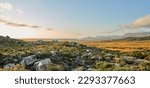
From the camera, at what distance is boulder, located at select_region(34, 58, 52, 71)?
77.0 feet

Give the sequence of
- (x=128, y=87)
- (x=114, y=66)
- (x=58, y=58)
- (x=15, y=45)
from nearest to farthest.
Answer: (x=128, y=87) → (x=114, y=66) → (x=58, y=58) → (x=15, y=45)

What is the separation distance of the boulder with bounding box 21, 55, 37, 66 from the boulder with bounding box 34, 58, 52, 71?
462mm

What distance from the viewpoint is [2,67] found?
80.3 feet

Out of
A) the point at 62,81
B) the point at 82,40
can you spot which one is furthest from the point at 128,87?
the point at 82,40

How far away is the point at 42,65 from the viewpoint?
23.7m

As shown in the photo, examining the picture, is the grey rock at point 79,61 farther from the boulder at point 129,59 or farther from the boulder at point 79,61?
the boulder at point 129,59

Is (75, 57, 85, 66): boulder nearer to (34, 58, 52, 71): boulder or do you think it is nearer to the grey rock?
the grey rock

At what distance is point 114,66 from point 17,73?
4961mm

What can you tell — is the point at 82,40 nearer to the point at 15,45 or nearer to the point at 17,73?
the point at 15,45

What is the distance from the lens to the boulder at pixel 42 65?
23484 millimetres

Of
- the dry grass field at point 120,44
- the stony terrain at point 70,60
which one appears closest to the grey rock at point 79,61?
the stony terrain at point 70,60

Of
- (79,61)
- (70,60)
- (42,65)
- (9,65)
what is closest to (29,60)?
(9,65)

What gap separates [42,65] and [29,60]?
130 cm

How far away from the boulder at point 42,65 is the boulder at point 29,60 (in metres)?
0.46
